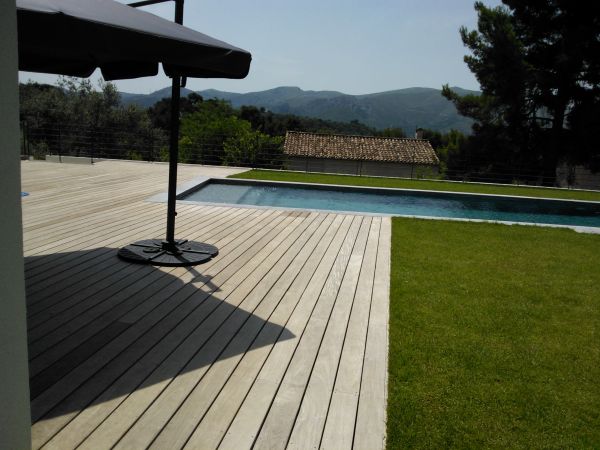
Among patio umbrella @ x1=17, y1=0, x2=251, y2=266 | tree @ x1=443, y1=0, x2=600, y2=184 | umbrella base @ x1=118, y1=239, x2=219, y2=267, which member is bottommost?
umbrella base @ x1=118, y1=239, x2=219, y2=267

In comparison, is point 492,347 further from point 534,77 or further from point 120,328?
point 534,77

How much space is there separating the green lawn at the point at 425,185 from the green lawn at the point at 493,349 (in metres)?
7.18

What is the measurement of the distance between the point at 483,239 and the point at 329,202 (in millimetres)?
5247

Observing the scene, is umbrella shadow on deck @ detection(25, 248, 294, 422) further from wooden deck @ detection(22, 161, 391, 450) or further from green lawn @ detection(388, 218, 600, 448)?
green lawn @ detection(388, 218, 600, 448)

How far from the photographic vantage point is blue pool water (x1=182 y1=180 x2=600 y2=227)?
1092 centimetres

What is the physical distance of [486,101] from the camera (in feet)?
66.7

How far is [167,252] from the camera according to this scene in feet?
14.8

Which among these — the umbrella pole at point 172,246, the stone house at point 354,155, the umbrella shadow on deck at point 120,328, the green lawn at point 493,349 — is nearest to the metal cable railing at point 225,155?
the stone house at point 354,155

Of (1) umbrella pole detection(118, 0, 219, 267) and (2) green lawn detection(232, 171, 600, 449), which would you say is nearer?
(2) green lawn detection(232, 171, 600, 449)

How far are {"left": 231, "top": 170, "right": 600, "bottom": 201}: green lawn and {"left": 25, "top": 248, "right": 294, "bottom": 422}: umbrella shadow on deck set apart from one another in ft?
28.5

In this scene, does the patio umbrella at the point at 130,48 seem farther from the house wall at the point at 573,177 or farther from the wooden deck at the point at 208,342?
the house wall at the point at 573,177

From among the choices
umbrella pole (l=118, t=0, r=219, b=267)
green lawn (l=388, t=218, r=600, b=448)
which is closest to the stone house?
green lawn (l=388, t=218, r=600, b=448)

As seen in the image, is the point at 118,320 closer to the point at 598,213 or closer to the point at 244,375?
the point at 244,375

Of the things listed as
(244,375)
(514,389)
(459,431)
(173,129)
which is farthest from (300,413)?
(173,129)
